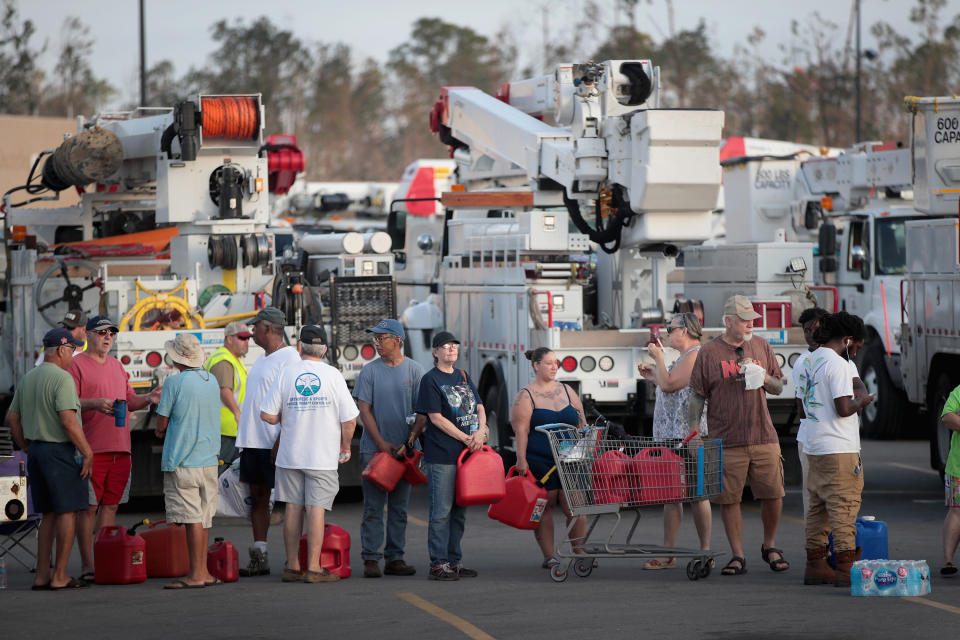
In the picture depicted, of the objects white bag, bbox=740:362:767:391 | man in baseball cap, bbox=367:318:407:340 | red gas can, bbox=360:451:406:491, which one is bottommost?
red gas can, bbox=360:451:406:491

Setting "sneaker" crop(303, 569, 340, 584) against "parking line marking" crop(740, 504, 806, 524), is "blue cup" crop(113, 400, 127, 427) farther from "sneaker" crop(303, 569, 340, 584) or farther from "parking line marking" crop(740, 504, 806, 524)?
"parking line marking" crop(740, 504, 806, 524)

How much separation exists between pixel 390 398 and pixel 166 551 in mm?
1878

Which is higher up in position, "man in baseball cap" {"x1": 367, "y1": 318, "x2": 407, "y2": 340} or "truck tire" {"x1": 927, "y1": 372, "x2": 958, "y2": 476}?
"man in baseball cap" {"x1": 367, "y1": 318, "x2": 407, "y2": 340}

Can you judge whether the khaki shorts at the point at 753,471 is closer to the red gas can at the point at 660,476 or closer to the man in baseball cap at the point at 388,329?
the red gas can at the point at 660,476

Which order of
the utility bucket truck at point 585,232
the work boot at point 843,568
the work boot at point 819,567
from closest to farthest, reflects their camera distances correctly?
the work boot at point 843,568, the work boot at point 819,567, the utility bucket truck at point 585,232

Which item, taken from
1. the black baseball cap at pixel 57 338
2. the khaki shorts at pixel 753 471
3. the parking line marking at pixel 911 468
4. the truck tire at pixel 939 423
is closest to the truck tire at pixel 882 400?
the parking line marking at pixel 911 468

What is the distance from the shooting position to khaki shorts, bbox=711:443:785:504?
10.5m

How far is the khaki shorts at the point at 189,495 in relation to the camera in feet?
34.0

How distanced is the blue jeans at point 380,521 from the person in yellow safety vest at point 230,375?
1520mm

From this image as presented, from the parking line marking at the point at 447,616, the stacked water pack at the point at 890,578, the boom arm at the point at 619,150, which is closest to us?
the parking line marking at the point at 447,616

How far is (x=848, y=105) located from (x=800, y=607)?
163 ft

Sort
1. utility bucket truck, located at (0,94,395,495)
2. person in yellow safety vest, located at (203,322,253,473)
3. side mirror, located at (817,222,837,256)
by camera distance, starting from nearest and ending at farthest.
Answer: person in yellow safety vest, located at (203,322,253,473)
utility bucket truck, located at (0,94,395,495)
side mirror, located at (817,222,837,256)

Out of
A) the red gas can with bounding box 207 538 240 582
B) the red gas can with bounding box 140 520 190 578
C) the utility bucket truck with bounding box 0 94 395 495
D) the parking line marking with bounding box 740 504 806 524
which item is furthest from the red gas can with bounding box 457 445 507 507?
the utility bucket truck with bounding box 0 94 395 495

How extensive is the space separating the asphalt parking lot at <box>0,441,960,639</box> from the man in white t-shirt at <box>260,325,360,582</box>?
0.29m
